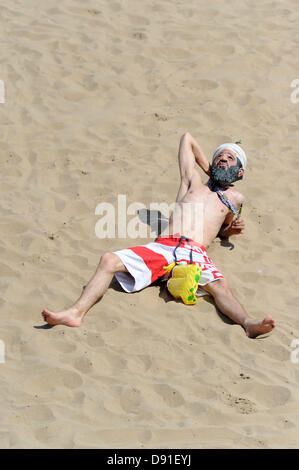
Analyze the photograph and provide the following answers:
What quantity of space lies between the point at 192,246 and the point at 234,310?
683 millimetres

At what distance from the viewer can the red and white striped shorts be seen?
5.40m

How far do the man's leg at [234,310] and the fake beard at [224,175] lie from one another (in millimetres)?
987

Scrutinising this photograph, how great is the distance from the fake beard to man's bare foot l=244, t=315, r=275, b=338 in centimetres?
141

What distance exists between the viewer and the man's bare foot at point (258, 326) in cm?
485

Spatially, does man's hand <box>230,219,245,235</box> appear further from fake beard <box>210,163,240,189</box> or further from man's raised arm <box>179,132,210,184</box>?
man's raised arm <box>179,132,210,184</box>

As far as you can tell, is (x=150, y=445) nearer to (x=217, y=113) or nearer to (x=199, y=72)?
(x=217, y=113)

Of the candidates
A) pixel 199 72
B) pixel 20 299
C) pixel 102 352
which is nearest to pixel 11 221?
pixel 20 299

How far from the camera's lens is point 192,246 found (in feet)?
18.6

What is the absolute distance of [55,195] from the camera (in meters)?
6.54

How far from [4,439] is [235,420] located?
1.19m
